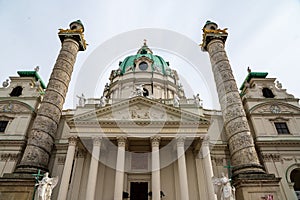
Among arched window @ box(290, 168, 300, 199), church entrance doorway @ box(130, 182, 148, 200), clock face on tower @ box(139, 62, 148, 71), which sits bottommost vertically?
church entrance doorway @ box(130, 182, 148, 200)

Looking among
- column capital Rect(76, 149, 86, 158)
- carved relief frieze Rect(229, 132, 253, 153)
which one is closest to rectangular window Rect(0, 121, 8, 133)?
column capital Rect(76, 149, 86, 158)

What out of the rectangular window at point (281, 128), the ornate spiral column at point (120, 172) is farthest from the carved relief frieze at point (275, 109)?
the ornate spiral column at point (120, 172)

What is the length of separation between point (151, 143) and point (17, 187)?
876cm

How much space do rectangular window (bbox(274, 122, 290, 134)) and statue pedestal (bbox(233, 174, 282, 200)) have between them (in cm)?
745

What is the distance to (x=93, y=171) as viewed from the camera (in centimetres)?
1516

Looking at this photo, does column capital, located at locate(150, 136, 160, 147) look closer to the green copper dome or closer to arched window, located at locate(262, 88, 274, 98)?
arched window, located at locate(262, 88, 274, 98)

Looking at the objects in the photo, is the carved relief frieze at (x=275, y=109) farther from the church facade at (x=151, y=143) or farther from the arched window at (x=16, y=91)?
the arched window at (x=16, y=91)

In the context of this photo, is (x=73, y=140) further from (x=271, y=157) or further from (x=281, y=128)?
(x=281, y=128)

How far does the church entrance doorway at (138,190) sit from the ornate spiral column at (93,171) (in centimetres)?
397

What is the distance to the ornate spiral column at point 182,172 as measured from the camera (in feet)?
46.2

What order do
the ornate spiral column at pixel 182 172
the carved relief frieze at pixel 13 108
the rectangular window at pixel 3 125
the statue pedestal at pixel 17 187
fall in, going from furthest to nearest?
1. the carved relief frieze at pixel 13 108
2. the rectangular window at pixel 3 125
3. the ornate spiral column at pixel 182 172
4. the statue pedestal at pixel 17 187

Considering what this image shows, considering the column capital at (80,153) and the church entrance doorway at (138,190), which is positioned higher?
the column capital at (80,153)

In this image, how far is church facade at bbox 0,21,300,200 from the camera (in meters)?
14.7

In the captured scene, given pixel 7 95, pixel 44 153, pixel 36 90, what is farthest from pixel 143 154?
pixel 7 95
